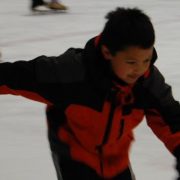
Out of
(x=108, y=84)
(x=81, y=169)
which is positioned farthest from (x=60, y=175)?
(x=108, y=84)

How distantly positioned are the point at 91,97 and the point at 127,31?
19 cm

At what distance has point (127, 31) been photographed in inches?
48.5

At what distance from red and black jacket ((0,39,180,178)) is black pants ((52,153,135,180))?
0.07 ft

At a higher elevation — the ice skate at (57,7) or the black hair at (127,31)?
the black hair at (127,31)

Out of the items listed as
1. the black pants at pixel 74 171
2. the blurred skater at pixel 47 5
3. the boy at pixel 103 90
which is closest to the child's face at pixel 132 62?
the boy at pixel 103 90

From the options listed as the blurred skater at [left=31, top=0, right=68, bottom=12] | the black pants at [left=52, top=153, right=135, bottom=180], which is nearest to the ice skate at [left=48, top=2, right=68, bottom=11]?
the blurred skater at [left=31, top=0, right=68, bottom=12]

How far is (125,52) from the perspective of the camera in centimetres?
124

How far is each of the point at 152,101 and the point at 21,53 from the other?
107 inches

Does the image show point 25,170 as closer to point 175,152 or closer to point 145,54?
point 175,152

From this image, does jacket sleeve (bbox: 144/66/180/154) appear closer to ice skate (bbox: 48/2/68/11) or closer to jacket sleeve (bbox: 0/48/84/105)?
jacket sleeve (bbox: 0/48/84/105)

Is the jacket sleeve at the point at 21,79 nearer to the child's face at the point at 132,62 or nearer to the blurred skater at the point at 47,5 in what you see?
the child's face at the point at 132,62

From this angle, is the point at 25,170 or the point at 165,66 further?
the point at 165,66

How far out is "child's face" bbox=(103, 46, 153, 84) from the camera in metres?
1.23

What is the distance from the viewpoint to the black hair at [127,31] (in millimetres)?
1229
